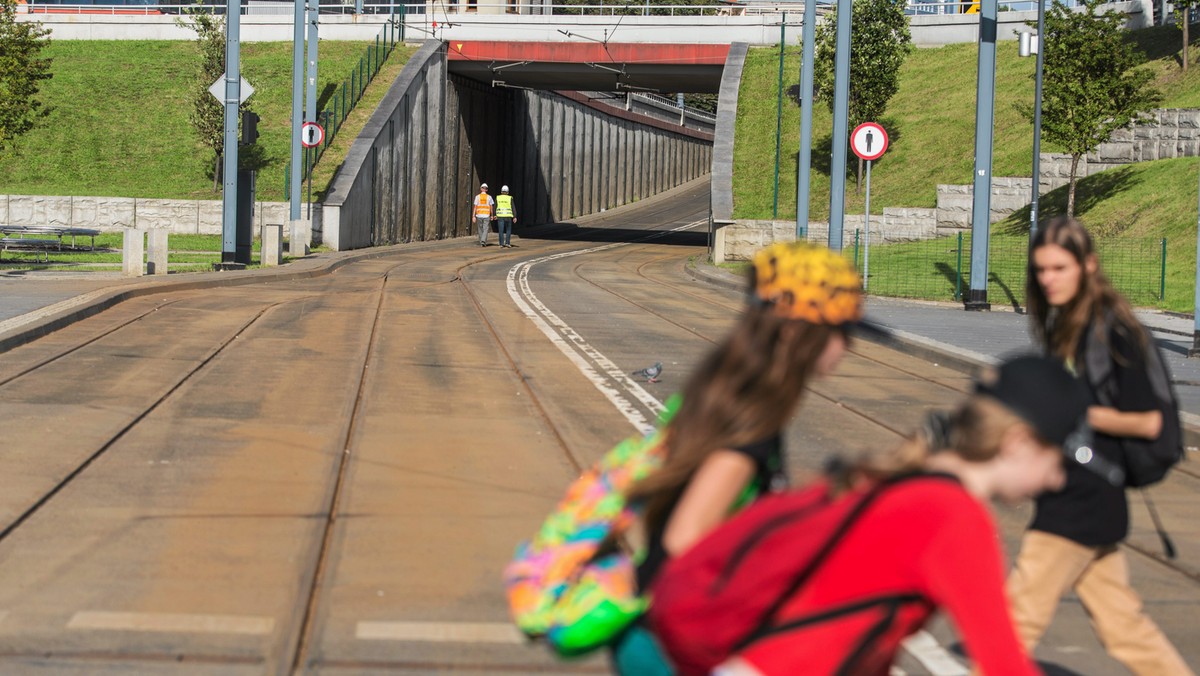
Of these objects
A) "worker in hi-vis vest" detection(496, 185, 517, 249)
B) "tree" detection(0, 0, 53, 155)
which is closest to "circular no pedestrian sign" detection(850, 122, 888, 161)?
"tree" detection(0, 0, 53, 155)

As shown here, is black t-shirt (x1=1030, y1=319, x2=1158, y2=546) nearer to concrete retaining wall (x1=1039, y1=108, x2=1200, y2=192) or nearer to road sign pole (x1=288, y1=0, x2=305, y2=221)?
concrete retaining wall (x1=1039, y1=108, x2=1200, y2=192)

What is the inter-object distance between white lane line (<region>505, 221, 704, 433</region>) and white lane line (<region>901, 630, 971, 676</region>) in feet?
16.0

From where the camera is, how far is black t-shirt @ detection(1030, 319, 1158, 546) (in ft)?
13.6

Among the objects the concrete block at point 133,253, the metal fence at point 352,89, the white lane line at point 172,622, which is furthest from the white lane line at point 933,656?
the metal fence at point 352,89

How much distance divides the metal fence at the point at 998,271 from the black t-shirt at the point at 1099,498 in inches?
773

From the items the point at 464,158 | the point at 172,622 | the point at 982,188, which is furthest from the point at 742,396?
the point at 464,158

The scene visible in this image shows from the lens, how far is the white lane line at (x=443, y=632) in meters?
5.70

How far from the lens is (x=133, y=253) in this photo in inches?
932

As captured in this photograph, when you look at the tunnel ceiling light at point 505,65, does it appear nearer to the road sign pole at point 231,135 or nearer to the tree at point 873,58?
the tree at point 873,58

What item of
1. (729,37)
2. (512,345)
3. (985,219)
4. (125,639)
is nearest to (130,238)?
(512,345)

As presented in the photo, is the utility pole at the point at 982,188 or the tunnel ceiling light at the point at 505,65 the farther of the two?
the tunnel ceiling light at the point at 505,65

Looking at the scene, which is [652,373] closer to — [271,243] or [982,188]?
[982,188]

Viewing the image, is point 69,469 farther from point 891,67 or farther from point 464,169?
point 464,169

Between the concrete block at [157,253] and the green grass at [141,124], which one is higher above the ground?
the green grass at [141,124]
